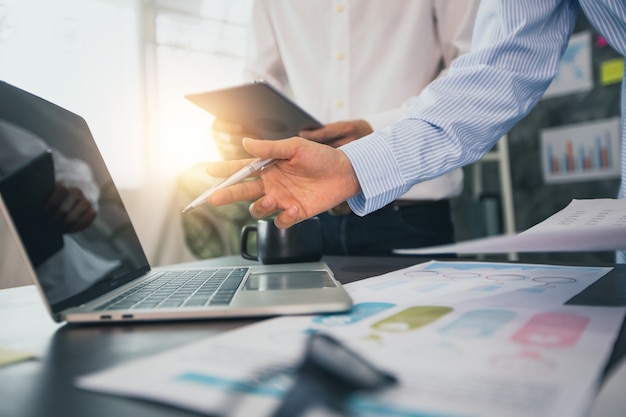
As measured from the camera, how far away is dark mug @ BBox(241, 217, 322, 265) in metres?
0.79

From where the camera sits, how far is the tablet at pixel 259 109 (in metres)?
0.86

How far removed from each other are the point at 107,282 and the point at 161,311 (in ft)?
0.48

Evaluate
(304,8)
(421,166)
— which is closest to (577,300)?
(421,166)

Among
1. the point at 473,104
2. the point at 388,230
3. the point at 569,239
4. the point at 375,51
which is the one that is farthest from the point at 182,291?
the point at 375,51

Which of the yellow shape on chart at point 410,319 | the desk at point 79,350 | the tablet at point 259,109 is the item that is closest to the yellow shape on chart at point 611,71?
the tablet at point 259,109

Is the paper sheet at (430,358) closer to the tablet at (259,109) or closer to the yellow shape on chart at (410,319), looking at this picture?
the yellow shape on chart at (410,319)

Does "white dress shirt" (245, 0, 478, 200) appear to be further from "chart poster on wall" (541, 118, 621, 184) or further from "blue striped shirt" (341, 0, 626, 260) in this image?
"chart poster on wall" (541, 118, 621, 184)

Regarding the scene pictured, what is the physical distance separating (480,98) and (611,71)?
6.05 ft

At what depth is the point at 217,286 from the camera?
0.53 metres

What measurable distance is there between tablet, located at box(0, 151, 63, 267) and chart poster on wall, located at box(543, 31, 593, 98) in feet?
7.68

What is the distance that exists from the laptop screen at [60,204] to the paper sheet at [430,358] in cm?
19

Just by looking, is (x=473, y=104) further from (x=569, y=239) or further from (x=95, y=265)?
(x=95, y=265)

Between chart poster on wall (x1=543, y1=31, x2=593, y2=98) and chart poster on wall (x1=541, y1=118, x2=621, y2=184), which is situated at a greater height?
chart poster on wall (x1=543, y1=31, x2=593, y2=98)

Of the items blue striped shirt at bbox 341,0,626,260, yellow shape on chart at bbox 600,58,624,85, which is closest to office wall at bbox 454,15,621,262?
yellow shape on chart at bbox 600,58,624,85
